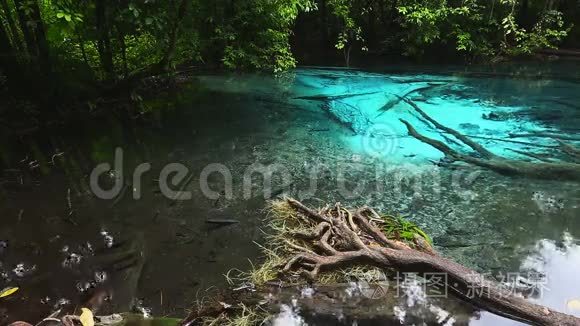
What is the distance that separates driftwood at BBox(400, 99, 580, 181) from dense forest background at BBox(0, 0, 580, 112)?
171 inches

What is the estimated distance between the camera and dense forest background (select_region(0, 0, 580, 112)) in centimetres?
596

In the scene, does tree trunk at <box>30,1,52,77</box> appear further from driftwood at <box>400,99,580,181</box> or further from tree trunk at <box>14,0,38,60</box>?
driftwood at <box>400,99,580,181</box>

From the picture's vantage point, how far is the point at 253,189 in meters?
4.74

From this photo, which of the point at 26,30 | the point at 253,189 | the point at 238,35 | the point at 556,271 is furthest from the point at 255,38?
the point at 556,271

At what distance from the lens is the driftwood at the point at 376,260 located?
2771mm

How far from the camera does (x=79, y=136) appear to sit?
6.20m

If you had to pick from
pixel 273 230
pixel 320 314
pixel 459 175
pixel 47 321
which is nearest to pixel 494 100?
pixel 459 175

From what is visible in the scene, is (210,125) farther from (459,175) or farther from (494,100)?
(494,100)

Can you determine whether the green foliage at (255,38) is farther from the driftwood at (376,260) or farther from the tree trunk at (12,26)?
the driftwood at (376,260)
